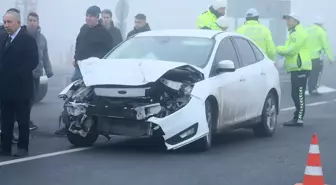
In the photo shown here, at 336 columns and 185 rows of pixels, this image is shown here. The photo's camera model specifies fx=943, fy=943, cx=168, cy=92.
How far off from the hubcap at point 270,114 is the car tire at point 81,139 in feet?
8.89

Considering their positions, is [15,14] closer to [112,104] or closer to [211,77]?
[112,104]

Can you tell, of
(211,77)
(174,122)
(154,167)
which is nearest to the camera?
(154,167)

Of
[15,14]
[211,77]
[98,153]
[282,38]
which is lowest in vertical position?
[282,38]

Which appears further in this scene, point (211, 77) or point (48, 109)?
point (48, 109)

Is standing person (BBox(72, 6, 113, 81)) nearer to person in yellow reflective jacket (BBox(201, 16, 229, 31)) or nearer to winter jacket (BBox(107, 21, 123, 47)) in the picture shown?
winter jacket (BBox(107, 21, 123, 47))

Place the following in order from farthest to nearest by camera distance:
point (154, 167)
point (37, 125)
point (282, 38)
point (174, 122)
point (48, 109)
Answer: point (282, 38), point (48, 109), point (37, 125), point (174, 122), point (154, 167)

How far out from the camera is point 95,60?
11.2 meters

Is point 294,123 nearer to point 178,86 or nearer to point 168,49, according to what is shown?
point 168,49

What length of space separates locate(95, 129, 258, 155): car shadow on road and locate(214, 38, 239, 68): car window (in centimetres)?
102

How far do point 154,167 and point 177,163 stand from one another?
366 mm

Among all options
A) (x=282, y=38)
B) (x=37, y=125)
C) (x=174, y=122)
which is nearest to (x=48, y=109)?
(x=37, y=125)

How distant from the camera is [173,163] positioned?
10109 millimetres

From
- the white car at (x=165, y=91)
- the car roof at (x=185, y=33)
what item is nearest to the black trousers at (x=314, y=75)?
the white car at (x=165, y=91)

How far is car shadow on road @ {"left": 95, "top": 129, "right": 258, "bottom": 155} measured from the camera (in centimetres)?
1105
